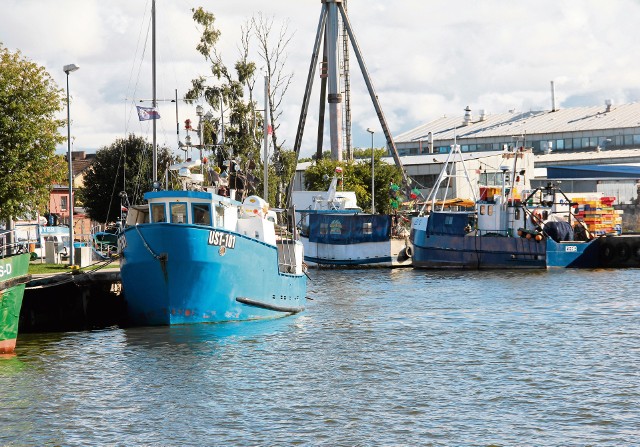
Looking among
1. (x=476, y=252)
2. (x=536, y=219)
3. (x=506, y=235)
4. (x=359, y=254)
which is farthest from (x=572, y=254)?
(x=359, y=254)

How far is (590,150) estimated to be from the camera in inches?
5266

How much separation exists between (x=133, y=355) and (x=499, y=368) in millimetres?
9770

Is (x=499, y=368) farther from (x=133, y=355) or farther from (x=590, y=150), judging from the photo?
(x=590, y=150)

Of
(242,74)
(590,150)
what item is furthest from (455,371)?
(590,150)

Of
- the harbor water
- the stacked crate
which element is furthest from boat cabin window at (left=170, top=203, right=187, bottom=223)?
the stacked crate

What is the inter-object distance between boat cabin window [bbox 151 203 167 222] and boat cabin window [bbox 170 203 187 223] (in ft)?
0.81

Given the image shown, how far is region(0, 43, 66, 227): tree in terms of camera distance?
47.2 metres

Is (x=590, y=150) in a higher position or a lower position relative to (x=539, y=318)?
higher

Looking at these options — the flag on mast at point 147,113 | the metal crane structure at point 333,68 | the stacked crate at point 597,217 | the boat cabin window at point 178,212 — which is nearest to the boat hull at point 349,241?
the stacked crate at point 597,217

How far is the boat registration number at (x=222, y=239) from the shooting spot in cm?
3362

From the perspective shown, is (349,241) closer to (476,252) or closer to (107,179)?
(476,252)

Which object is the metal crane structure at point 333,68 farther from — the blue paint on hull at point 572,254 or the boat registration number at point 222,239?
the boat registration number at point 222,239

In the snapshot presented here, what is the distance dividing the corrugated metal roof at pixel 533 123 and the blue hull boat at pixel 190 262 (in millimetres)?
99609

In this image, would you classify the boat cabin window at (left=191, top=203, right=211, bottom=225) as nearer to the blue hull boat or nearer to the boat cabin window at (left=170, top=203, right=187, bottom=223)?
the blue hull boat
